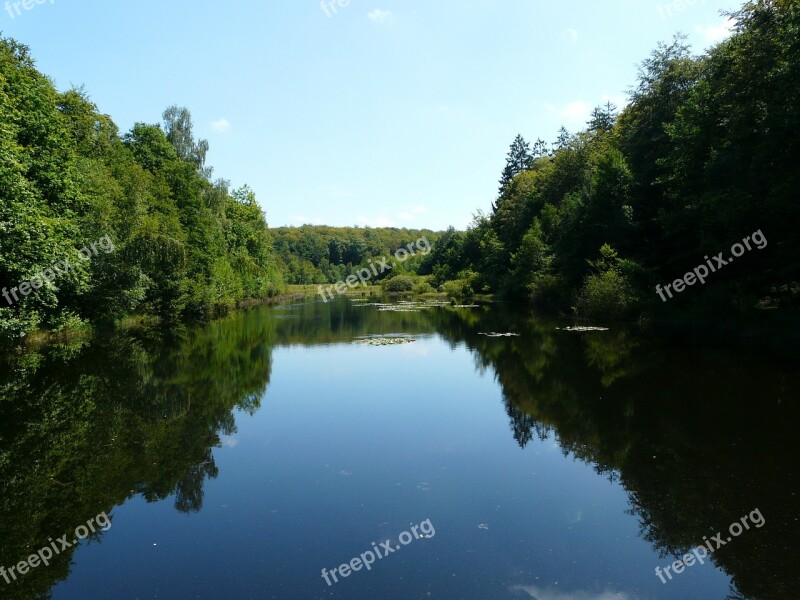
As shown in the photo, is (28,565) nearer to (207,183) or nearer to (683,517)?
(683,517)

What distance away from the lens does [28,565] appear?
5371mm

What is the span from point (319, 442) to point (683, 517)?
18.8 ft

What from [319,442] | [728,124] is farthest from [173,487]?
[728,124]

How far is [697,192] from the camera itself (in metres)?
23.1
